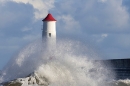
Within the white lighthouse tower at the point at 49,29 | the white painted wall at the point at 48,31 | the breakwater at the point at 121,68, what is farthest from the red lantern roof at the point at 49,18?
the breakwater at the point at 121,68

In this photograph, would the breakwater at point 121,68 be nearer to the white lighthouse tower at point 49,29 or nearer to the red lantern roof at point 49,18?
the white lighthouse tower at point 49,29

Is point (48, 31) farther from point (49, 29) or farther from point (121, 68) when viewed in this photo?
point (121, 68)

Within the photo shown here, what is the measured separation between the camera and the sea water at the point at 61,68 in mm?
30547

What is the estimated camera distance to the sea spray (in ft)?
100

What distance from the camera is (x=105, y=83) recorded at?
3156 centimetres

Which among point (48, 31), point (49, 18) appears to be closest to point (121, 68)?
point (48, 31)

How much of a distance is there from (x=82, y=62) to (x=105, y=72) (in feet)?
7.39

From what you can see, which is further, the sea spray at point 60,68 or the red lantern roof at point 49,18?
the red lantern roof at point 49,18

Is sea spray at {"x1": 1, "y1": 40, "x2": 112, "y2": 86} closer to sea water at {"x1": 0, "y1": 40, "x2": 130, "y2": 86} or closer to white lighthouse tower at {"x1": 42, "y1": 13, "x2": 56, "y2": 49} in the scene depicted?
sea water at {"x1": 0, "y1": 40, "x2": 130, "y2": 86}

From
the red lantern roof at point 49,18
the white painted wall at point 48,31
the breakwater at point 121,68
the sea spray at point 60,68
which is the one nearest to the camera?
the sea spray at point 60,68

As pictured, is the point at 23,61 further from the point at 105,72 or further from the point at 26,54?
the point at 105,72

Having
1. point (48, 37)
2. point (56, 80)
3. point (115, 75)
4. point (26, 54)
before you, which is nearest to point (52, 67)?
point (56, 80)

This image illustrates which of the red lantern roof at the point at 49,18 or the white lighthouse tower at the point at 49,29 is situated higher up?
the red lantern roof at the point at 49,18

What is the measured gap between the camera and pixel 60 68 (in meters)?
31.1
